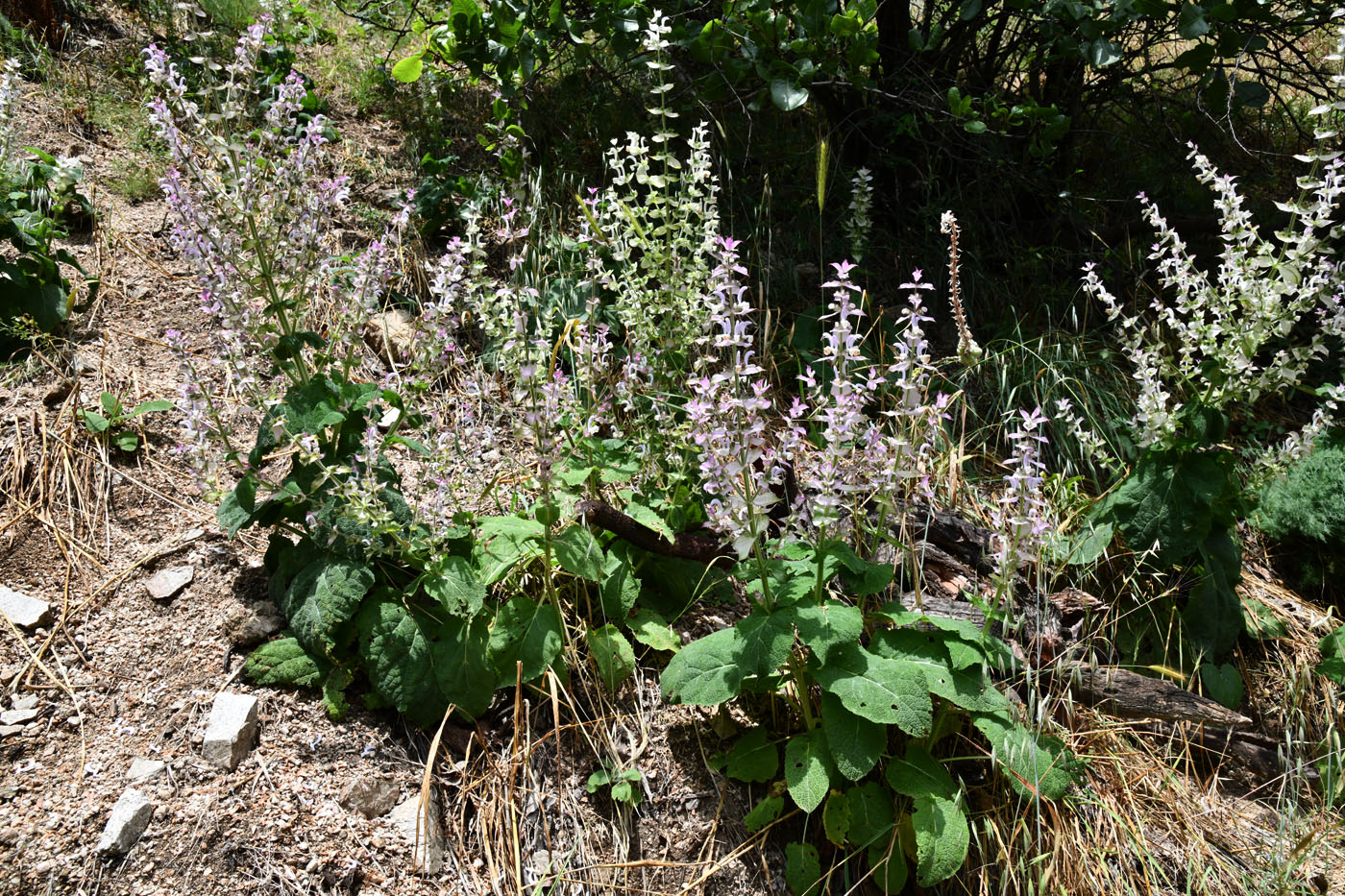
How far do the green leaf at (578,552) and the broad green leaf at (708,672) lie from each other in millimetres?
337

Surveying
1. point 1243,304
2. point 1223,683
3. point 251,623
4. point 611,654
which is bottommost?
point 251,623

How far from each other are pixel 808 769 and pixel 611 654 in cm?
63

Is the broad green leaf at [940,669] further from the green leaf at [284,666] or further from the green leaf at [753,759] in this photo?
the green leaf at [284,666]

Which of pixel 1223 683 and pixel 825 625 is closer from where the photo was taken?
pixel 825 625

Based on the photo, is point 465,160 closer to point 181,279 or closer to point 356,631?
point 181,279

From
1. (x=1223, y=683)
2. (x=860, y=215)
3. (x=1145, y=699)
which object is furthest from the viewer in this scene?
(x=860, y=215)

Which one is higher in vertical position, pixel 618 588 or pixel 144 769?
pixel 618 588

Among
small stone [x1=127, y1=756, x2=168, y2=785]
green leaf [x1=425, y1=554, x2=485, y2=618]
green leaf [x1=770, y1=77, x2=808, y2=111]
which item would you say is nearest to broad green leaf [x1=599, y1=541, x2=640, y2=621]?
green leaf [x1=425, y1=554, x2=485, y2=618]

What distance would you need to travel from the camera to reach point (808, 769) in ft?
6.95

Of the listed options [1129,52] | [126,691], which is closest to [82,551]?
[126,691]

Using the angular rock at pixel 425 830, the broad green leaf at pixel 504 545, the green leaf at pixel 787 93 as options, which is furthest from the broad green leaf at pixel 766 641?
the green leaf at pixel 787 93

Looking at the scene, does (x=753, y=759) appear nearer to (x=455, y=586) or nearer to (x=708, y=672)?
(x=708, y=672)

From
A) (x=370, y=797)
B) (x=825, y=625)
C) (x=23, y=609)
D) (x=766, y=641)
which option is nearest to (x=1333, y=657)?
(x=825, y=625)

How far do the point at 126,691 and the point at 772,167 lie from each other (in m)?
3.46
